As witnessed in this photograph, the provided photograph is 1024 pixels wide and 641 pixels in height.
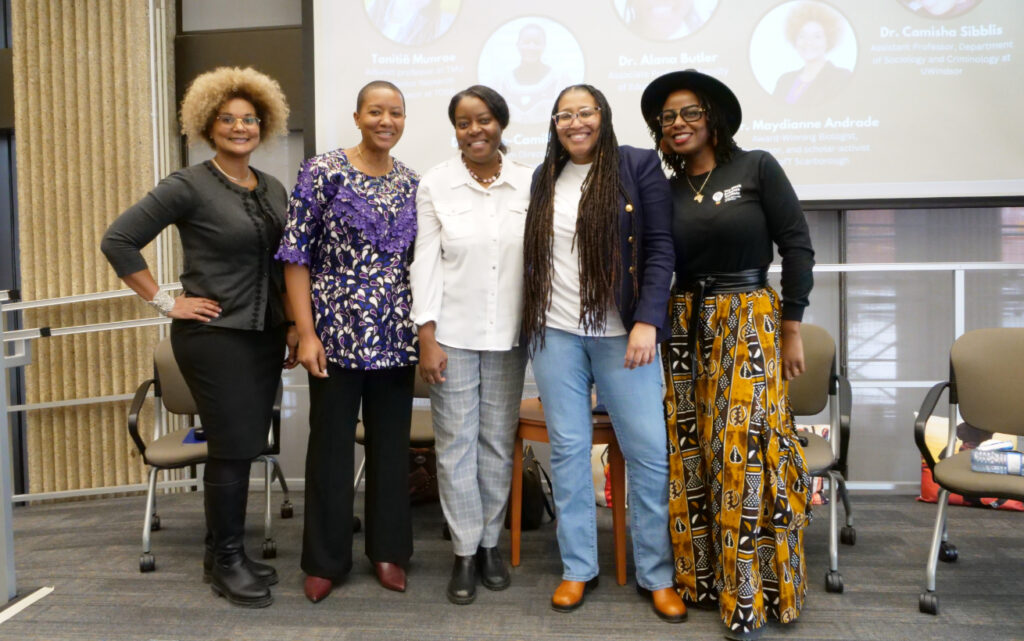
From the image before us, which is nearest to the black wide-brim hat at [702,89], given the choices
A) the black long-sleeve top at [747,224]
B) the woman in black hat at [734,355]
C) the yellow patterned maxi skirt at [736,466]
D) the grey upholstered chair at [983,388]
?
the woman in black hat at [734,355]

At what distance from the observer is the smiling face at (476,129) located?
82.9 inches

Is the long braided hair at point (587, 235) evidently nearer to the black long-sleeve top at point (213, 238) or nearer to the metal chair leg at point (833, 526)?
the black long-sleeve top at point (213, 238)

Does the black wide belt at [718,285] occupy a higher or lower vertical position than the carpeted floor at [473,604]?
higher

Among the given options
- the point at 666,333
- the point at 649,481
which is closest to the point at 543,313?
the point at 666,333

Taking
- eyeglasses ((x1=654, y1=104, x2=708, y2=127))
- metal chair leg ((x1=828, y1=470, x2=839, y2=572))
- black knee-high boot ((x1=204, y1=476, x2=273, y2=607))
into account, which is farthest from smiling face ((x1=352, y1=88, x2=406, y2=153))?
metal chair leg ((x1=828, y1=470, x2=839, y2=572))

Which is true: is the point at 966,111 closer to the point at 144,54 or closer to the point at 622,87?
the point at 622,87

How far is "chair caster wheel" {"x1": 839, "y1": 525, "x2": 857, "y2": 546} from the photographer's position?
9.10 ft

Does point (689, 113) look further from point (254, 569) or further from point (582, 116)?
point (254, 569)

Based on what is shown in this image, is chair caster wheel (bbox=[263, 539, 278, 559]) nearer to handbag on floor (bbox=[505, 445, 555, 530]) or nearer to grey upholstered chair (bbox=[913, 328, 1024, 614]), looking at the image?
handbag on floor (bbox=[505, 445, 555, 530])

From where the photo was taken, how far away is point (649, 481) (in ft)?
6.98

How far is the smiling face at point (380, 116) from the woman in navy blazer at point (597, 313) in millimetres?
459

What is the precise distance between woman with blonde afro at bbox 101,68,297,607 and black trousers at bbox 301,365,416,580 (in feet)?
0.66

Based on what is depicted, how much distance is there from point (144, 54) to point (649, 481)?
3.27 meters

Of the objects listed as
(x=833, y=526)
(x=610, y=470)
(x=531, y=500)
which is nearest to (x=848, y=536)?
(x=833, y=526)
